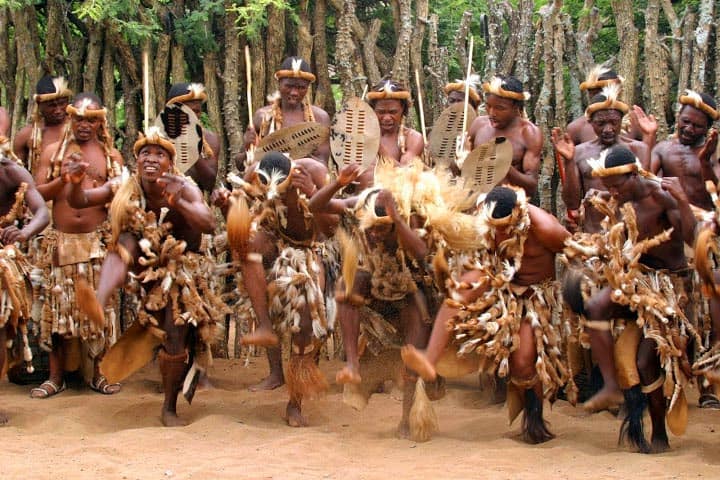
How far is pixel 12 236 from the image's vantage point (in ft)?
17.8

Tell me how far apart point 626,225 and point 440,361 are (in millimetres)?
1038

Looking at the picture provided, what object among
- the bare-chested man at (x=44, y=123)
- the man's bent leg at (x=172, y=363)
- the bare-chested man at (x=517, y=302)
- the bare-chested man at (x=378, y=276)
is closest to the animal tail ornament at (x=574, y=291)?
the bare-chested man at (x=517, y=302)

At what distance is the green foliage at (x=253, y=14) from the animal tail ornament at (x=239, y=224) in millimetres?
2262

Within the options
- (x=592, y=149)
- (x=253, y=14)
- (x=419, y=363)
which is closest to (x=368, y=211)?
(x=419, y=363)

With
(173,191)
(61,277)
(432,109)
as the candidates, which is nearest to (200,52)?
(432,109)

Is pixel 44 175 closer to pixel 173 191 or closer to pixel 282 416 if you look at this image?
pixel 173 191

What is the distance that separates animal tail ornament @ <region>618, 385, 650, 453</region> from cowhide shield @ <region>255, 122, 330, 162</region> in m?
2.08

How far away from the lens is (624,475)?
14.1 feet

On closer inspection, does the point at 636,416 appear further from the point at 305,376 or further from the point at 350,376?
the point at 305,376

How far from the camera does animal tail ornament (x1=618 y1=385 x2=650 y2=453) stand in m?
4.74

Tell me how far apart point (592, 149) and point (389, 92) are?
48.3 inches

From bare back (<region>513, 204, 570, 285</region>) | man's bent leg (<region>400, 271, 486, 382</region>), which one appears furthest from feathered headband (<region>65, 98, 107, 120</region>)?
bare back (<region>513, 204, 570, 285</region>)

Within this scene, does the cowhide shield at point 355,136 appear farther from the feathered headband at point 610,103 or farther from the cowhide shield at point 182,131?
the feathered headband at point 610,103

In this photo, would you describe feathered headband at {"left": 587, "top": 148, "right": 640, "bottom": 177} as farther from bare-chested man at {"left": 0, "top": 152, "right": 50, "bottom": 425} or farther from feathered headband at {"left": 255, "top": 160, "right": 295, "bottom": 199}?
bare-chested man at {"left": 0, "top": 152, "right": 50, "bottom": 425}
